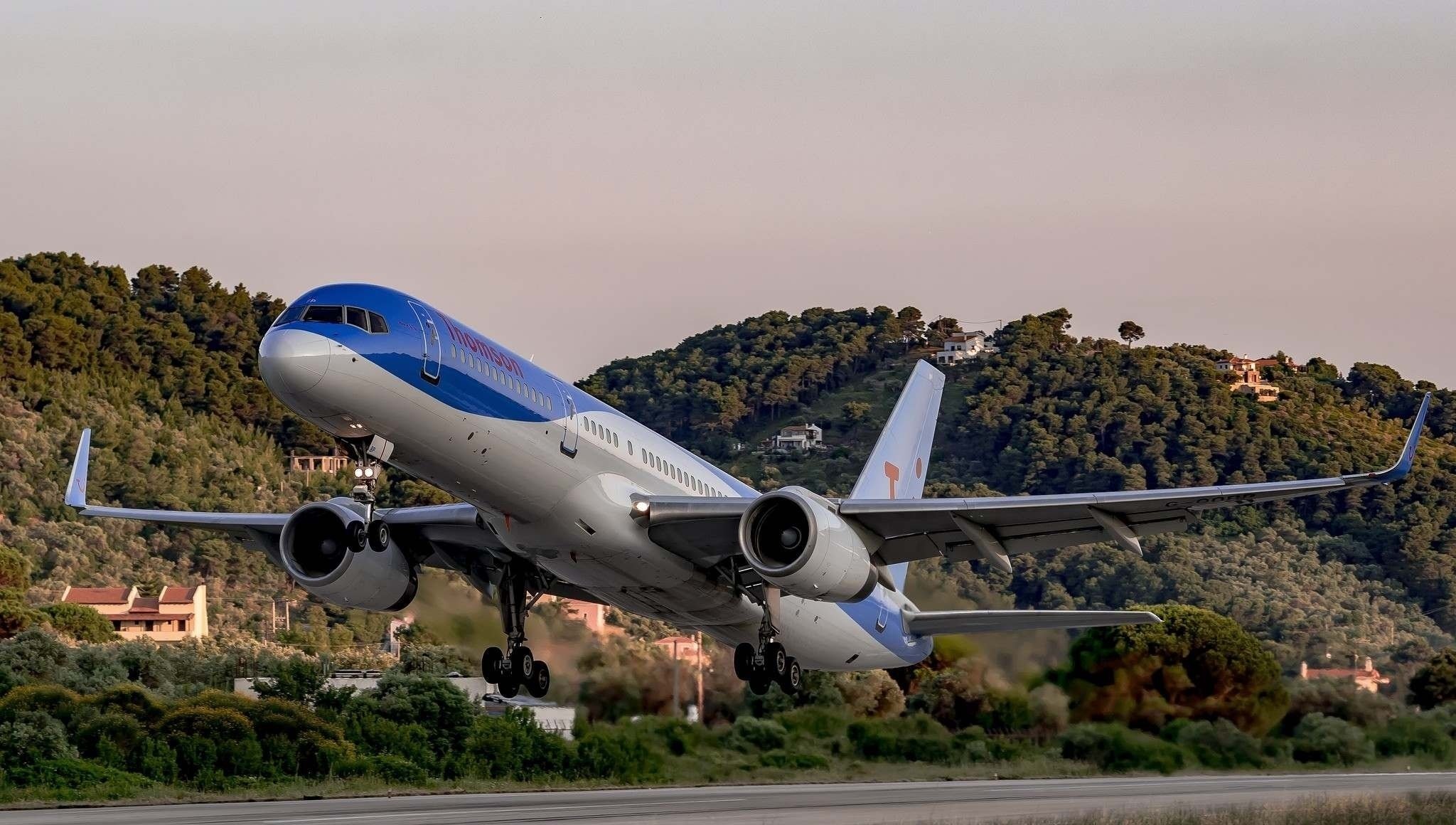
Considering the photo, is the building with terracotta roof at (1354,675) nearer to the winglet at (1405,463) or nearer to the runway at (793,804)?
the runway at (793,804)

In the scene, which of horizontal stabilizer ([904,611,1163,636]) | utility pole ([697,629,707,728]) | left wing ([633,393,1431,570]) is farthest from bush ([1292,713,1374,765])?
left wing ([633,393,1431,570])

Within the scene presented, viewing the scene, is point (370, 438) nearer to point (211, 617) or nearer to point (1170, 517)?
point (1170, 517)

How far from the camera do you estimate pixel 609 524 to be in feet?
96.9

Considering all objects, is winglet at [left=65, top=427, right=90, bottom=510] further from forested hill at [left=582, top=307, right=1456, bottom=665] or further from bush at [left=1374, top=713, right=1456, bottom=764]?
forested hill at [left=582, top=307, right=1456, bottom=665]

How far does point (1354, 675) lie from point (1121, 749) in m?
7.45

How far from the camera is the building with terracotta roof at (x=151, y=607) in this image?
7550 centimetres

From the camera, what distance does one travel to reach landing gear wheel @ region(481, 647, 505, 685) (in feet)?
115

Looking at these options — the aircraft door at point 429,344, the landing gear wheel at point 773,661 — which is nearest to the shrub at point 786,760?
the landing gear wheel at point 773,661

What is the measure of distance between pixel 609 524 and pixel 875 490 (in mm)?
12687

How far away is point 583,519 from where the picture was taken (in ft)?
95.9

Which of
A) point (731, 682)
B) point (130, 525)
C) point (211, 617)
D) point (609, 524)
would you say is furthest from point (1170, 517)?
point (130, 525)

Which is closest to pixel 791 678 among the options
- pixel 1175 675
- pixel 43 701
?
pixel 1175 675

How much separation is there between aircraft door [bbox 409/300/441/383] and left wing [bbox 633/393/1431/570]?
5.08m

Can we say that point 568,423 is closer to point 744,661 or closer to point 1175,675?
point 744,661
